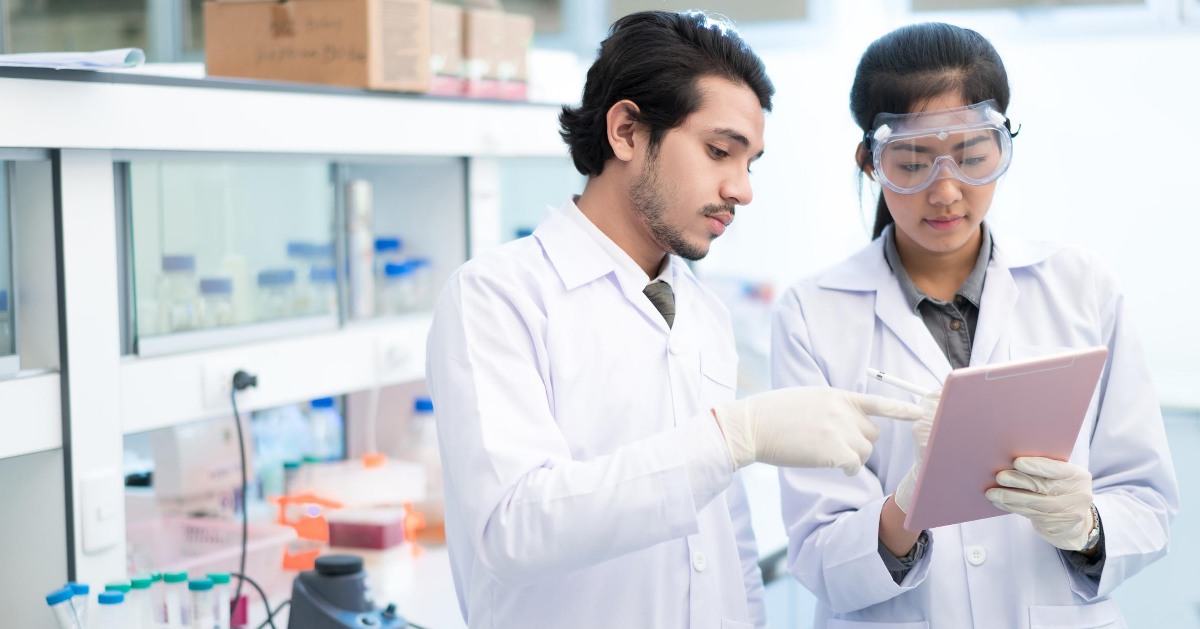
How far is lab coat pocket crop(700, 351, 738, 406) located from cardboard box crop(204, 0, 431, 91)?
1.04 metres

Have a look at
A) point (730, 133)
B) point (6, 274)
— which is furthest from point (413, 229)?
point (730, 133)

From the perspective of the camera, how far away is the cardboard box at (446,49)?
2258 mm

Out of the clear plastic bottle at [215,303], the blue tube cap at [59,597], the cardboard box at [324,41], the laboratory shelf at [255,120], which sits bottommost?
the blue tube cap at [59,597]

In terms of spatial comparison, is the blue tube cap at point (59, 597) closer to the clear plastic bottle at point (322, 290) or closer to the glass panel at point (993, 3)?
the clear plastic bottle at point (322, 290)

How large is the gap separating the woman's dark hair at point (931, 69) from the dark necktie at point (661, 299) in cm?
41

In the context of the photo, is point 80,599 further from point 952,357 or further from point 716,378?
point 952,357

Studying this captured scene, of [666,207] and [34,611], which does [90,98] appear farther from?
[666,207]

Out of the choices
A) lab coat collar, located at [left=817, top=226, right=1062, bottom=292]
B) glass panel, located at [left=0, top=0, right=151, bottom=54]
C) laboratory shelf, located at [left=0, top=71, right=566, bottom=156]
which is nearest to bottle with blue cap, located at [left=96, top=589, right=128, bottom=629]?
laboratory shelf, located at [left=0, top=71, right=566, bottom=156]

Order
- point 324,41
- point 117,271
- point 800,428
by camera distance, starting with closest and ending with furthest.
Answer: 1. point 800,428
2. point 117,271
3. point 324,41

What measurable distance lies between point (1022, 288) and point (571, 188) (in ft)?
6.43

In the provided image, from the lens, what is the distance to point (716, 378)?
1.37 m

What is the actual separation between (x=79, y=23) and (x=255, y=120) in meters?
3.41

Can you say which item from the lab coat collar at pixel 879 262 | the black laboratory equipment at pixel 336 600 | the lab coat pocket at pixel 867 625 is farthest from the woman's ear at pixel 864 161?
the black laboratory equipment at pixel 336 600

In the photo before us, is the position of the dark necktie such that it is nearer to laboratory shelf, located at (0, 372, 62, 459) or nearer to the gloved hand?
the gloved hand
